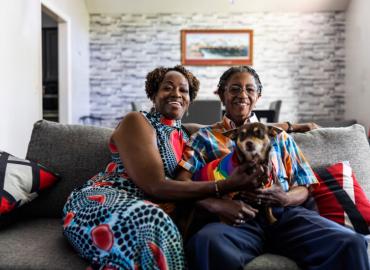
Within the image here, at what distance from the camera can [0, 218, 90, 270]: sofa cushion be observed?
1.21 meters

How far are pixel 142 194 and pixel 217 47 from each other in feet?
15.6

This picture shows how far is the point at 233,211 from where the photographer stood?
125 cm

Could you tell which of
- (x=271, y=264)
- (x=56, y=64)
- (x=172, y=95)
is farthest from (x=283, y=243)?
(x=56, y=64)

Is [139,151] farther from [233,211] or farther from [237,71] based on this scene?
[237,71]

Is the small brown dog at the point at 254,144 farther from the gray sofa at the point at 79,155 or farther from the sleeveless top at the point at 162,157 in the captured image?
the gray sofa at the point at 79,155

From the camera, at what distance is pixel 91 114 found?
5.95 meters

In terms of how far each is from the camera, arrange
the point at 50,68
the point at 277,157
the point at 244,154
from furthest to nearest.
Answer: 1. the point at 50,68
2. the point at 277,157
3. the point at 244,154


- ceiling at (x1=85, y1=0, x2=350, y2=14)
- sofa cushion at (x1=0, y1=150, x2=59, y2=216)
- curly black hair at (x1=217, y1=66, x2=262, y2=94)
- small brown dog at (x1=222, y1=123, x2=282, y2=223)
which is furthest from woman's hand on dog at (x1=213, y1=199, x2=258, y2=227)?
ceiling at (x1=85, y1=0, x2=350, y2=14)

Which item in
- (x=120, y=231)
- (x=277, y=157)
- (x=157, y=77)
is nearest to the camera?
(x=120, y=231)

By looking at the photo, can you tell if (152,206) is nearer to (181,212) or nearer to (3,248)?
(181,212)

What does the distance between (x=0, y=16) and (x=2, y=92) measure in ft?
2.60

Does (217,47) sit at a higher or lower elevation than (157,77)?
higher

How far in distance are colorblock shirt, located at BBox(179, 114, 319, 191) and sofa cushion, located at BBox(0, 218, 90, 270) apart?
0.63m

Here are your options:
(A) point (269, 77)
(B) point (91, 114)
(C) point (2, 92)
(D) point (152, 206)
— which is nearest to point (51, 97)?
(B) point (91, 114)
